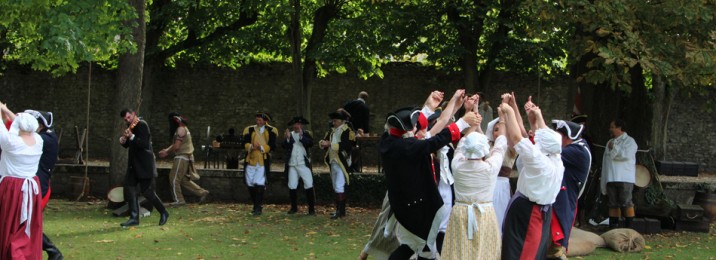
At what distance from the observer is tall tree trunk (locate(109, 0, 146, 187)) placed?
16469 mm

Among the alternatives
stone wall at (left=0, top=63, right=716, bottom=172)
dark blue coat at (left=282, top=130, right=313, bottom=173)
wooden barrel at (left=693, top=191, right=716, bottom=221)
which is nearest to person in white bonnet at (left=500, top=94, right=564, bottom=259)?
dark blue coat at (left=282, top=130, right=313, bottom=173)

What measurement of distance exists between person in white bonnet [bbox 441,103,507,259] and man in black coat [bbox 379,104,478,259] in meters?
0.41

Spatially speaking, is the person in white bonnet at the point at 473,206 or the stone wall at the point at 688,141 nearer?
the person in white bonnet at the point at 473,206

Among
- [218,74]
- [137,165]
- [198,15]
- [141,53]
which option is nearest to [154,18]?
[198,15]

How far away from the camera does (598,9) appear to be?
43.1ft

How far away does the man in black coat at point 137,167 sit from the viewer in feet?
45.4

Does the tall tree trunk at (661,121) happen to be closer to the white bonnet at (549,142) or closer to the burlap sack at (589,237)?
the burlap sack at (589,237)

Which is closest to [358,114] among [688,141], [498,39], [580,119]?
[498,39]

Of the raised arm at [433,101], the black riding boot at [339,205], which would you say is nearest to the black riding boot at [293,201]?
the black riding boot at [339,205]

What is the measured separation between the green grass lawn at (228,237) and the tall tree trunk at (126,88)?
30.5 inches

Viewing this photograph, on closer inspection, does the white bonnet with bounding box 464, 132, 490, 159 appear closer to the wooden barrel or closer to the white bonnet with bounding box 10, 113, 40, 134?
the white bonnet with bounding box 10, 113, 40, 134

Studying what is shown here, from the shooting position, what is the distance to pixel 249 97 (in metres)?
28.5

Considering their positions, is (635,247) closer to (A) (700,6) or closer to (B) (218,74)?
(A) (700,6)

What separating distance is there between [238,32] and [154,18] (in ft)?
7.14
